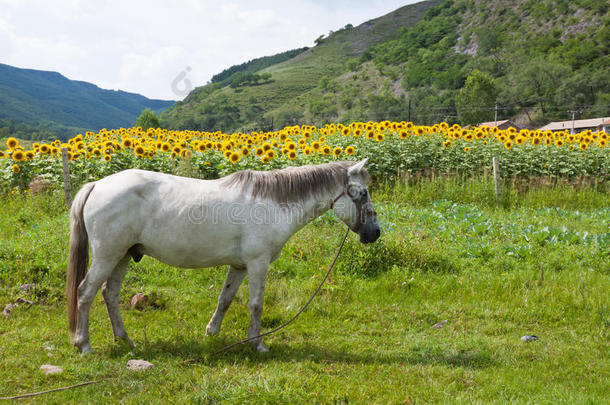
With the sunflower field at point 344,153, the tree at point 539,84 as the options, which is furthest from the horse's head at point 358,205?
the tree at point 539,84

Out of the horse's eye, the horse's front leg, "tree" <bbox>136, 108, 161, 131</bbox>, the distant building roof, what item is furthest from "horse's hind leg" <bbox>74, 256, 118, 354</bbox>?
the distant building roof

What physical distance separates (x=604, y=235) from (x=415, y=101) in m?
91.4

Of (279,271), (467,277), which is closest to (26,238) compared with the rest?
(279,271)

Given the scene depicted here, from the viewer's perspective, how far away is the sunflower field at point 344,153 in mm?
10500

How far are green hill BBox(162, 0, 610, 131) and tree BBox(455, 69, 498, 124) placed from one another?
192mm

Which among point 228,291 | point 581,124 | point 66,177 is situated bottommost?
point 581,124

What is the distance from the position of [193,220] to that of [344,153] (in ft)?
26.5

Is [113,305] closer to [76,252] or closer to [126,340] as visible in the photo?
[126,340]

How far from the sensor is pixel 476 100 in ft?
250

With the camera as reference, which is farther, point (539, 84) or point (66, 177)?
point (539, 84)

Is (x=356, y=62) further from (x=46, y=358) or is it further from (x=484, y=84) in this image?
(x=46, y=358)

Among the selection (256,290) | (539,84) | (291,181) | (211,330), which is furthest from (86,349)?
(539,84)

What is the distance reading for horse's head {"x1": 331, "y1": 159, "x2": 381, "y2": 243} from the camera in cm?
450

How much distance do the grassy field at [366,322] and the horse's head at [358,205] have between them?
1340 mm
